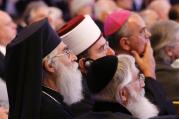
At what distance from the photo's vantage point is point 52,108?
3330mm

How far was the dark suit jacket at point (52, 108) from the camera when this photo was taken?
10.8 ft

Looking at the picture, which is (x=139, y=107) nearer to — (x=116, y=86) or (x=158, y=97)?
(x=116, y=86)

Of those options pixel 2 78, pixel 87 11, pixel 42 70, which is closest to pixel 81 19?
pixel 2 78

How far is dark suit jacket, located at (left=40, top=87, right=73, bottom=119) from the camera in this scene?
3.31m

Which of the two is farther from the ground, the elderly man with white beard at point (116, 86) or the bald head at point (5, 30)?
the elderly man with white beard at point (116, 86)

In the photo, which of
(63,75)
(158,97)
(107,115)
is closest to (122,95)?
(107,115)

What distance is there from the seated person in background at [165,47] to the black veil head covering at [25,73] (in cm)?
150

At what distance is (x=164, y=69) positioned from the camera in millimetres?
4570

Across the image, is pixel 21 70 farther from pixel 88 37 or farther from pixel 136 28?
pixel 136 28

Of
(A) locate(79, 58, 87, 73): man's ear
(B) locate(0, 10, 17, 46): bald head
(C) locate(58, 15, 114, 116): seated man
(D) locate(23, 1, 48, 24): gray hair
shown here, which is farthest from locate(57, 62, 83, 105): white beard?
(D) locate(23, 1, 48, 24): gray hair

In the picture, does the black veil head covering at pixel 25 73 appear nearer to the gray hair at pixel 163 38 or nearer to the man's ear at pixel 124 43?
the man's ear at pixel 124 43

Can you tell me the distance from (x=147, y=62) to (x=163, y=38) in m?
0.46

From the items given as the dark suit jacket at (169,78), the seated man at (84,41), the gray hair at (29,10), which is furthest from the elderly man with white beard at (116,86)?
the gray hair at (29,10)

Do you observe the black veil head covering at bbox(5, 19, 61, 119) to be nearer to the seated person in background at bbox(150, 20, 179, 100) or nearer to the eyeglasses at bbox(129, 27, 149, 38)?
the eyeglasses at bbox(129, 27, 149, 38)
